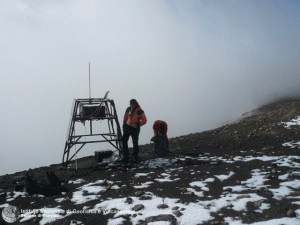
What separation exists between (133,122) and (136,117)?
0.25 metres

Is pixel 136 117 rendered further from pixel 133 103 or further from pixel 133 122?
pixel 133 103

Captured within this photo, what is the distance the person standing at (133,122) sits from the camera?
8.62 m

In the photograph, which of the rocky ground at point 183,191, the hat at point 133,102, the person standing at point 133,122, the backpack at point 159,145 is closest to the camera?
the rocky ground at point 183,191

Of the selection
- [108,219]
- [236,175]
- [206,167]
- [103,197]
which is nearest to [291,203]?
[236,175]

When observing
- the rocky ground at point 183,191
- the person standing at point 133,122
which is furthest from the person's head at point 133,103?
the rocky ground at point 183,191

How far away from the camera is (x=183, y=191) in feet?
17.0

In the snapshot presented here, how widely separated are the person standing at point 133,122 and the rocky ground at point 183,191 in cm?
100

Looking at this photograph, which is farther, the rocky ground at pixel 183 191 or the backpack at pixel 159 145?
the backpack at pixel 159 145

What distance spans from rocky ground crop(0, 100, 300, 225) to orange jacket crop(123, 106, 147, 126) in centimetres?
161

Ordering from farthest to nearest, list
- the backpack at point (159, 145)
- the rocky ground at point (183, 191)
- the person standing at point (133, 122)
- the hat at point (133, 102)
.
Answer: the backpack at point (159, 145), the person standing at point (133, 122), the hat at point (133, 102), the rocky ground at point (183, 191)

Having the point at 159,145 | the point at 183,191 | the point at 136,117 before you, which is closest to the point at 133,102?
the point at 136,117

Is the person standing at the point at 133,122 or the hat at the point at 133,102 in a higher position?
the hat at the point at 133,102

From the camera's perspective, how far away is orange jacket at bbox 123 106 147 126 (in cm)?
862

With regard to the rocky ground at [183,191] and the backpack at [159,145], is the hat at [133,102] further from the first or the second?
the rocky ground at [183,191]
